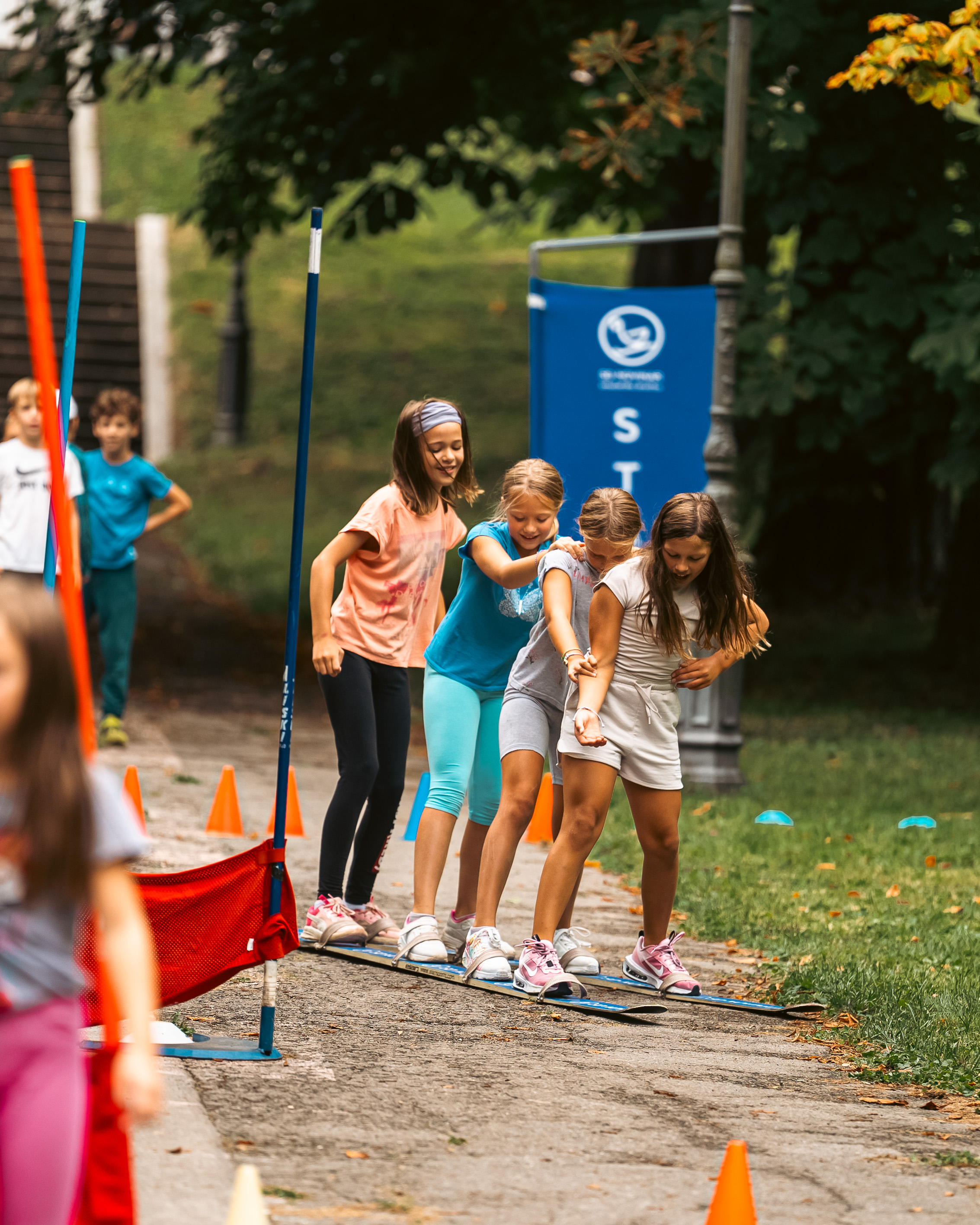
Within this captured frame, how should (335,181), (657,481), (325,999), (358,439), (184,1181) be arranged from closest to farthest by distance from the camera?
(184,1181) → (325,999) → (657,481) → (335,181) → (358,439)

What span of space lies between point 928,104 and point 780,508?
4.97 meters

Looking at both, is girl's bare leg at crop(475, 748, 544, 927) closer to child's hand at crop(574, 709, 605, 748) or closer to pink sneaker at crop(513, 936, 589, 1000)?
pink sneaker at crop(513, 936, 589, 1000)

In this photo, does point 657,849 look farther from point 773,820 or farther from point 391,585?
point 773,820

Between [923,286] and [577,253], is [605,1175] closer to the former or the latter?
[923,286]

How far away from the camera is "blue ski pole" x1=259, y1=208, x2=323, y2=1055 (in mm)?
4285

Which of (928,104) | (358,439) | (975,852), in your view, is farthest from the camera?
(358,439)

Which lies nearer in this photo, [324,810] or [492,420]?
[324,810]

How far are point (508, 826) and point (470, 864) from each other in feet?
1.63

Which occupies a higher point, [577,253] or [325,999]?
[577,253]

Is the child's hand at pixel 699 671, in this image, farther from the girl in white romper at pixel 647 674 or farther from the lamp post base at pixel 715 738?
the lamp post base at pixel 715 738

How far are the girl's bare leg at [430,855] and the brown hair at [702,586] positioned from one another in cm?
96

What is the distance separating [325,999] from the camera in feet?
16.8

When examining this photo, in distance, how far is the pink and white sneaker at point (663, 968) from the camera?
556cm

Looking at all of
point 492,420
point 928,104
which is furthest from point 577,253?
point 928,104
